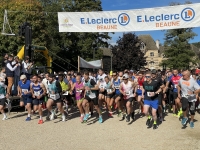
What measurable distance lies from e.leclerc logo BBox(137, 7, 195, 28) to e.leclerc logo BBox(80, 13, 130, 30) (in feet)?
2.32

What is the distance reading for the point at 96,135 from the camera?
774 centimetres

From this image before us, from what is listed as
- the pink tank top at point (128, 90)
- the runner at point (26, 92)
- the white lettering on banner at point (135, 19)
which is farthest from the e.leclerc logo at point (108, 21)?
the runner at point (26, 92)

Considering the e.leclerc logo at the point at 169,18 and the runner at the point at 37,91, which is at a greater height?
the e.leclerc logo at the point at 169,18

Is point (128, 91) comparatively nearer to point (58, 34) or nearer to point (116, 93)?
point (116, 93)

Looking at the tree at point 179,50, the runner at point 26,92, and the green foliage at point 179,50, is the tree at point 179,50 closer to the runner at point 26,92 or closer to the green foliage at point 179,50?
the green foliage at point 179,50

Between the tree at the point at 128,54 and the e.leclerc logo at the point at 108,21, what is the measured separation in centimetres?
3068

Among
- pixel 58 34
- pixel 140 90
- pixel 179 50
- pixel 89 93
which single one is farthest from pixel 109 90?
pixel 179 50

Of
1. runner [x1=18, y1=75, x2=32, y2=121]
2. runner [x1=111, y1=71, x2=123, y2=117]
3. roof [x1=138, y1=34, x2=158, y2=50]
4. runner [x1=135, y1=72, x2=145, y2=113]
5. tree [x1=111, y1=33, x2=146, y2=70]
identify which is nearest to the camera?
runner [x1=18, y1=75, x2=32, y2=121]

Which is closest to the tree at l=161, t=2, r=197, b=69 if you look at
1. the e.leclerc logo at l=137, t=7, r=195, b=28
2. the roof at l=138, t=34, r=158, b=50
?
the roof at l=138, t=34, r=158, b=50

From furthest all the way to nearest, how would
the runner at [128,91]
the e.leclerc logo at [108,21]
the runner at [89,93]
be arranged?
the e.leclerc logo at [108,21] → the runner at [128,91] → the runner at [89,93]

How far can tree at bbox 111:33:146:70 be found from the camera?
4419 cm

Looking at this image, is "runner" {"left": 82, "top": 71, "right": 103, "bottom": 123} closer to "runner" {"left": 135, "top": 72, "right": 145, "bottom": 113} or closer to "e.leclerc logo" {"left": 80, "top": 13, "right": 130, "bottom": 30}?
"runner" {"left": 135, "top": 72, "right": 145, "bottom": 113}

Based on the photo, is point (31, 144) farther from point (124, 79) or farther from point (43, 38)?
point (43, 38)

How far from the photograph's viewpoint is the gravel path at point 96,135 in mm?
6598
